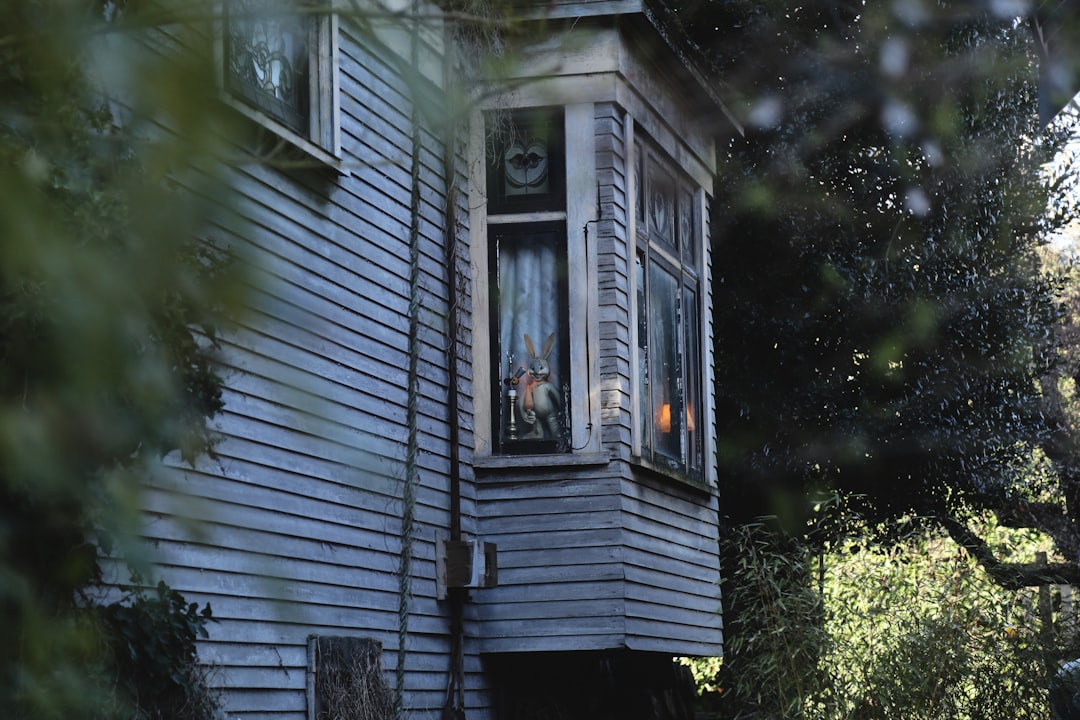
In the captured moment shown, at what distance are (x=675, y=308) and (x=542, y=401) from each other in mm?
Answer: 1540

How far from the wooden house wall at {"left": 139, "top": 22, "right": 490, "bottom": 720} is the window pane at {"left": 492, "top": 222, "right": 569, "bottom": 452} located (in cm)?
26

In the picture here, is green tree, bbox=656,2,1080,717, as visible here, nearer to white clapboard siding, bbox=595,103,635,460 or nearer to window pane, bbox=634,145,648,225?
window pane, bbox=634,145,648,225

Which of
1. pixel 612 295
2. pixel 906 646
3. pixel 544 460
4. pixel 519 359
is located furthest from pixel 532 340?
pixel 906 646

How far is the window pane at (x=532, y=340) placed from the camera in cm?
786

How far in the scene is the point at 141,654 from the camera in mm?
4430

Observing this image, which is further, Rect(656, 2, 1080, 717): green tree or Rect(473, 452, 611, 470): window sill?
Rect(656, 2, 1080, 717): green tree

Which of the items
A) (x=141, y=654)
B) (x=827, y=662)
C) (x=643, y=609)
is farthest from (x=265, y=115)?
(x=827, y=662)

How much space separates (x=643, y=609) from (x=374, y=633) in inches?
73.7

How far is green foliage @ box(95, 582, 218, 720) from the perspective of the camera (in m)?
4.25

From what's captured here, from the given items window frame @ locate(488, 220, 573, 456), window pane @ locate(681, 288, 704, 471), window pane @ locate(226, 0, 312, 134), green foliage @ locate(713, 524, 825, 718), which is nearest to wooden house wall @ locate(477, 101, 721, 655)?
window frame @ locate(488, 220, 573, 456)

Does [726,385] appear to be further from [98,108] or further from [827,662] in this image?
[98,108]

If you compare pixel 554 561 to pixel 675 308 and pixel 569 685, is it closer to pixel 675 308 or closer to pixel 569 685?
pixel 569 685

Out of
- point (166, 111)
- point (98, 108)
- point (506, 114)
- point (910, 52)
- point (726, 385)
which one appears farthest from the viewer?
point (910, 52)

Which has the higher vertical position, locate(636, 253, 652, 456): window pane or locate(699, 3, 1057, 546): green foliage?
locate(699, 3, 1057, 546): green foliage
